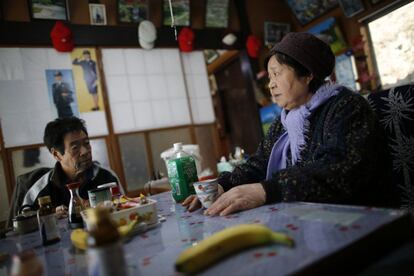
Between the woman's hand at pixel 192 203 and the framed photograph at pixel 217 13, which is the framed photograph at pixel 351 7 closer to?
the framed photograph at pixel 217 13

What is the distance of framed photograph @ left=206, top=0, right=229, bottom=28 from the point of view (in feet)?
14.5

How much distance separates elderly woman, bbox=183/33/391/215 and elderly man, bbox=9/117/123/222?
1215 millimetres

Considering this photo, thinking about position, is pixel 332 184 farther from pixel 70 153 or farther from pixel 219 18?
pixel 219 18

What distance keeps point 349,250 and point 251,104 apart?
428 cm

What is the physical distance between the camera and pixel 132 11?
389cm

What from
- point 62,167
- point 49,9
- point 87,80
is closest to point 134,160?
point 87,80

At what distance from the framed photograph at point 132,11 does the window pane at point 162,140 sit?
1.53 meters

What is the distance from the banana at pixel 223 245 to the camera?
58 cm

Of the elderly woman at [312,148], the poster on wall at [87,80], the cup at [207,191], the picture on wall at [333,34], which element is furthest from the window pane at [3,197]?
the picture on wall at [333,34]

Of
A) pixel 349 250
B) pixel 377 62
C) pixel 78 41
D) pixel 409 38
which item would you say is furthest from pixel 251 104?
pixel 349 250

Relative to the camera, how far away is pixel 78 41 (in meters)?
3.50

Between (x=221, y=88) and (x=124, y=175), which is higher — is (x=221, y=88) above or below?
above

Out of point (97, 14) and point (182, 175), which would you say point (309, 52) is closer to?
point (182, 175)

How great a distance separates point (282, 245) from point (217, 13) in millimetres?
4391
